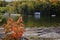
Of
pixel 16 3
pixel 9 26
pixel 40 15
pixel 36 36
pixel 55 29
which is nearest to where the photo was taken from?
pixel 9 26

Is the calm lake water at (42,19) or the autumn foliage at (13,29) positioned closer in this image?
the autumn foliage at (13,29)

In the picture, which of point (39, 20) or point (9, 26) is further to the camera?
point (39, 20)

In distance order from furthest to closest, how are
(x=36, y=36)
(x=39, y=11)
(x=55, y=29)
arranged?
(x=39, y=11) < (x=55, y=29) < (x=36, y=36)

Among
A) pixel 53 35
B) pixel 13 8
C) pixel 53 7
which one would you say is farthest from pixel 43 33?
pixel 53 7

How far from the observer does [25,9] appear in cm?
524

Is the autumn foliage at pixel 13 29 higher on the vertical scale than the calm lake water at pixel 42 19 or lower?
higher

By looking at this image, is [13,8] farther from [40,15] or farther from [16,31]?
[16,31]

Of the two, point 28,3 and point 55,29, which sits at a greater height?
point 28,3

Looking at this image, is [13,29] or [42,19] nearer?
[13,29]

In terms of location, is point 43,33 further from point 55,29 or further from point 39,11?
point 39,11

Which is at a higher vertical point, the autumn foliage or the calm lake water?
the autumn foliage

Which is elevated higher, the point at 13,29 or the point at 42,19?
the point at 13,29

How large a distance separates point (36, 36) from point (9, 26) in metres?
1.02

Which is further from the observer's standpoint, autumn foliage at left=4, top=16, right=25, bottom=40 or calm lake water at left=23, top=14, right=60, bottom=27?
calm lake water at left=23, top=14, right=60, bottom=27
